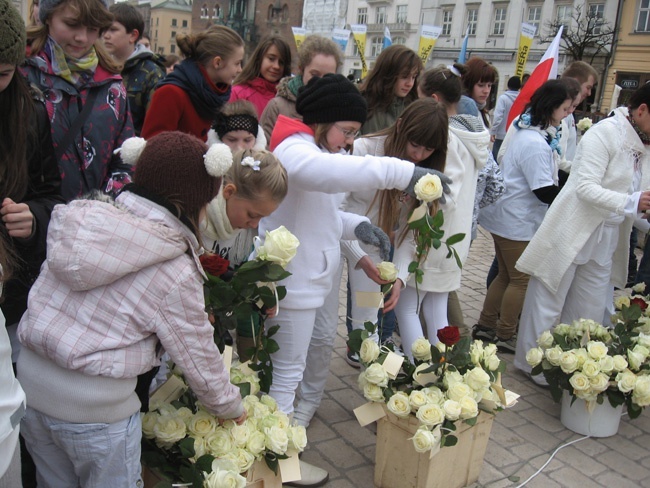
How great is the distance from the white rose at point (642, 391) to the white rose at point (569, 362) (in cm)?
33

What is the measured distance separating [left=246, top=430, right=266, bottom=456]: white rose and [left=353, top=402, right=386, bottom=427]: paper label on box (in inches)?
27.4

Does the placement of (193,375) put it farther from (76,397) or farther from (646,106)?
(646,106)

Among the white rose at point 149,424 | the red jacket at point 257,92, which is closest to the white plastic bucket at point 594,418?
the white rose at point 149,424

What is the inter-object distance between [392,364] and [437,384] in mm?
226

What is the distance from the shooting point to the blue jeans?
Result: 1.91 meters

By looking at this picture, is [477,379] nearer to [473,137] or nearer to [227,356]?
[227,356]

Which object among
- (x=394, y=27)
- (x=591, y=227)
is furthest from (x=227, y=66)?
(x=394, y=27)

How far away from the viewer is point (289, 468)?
2471 mm

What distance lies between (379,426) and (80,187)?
173 cm

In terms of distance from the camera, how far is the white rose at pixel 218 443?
2240 millimetres

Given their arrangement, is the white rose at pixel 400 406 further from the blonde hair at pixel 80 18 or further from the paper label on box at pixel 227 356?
the blonde hair at pixel 80 18

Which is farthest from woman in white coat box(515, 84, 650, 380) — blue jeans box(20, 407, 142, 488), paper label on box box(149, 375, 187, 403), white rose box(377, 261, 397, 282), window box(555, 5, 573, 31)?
window box(555, 5, 573, 31)

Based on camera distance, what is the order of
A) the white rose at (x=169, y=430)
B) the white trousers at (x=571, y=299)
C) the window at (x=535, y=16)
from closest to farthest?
1. the white rose at (x=169, y=430)
2. the white trousers at (x=571, y=299)
3. the window at (x=535, y=16)

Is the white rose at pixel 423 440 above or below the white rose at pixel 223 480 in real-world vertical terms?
below
